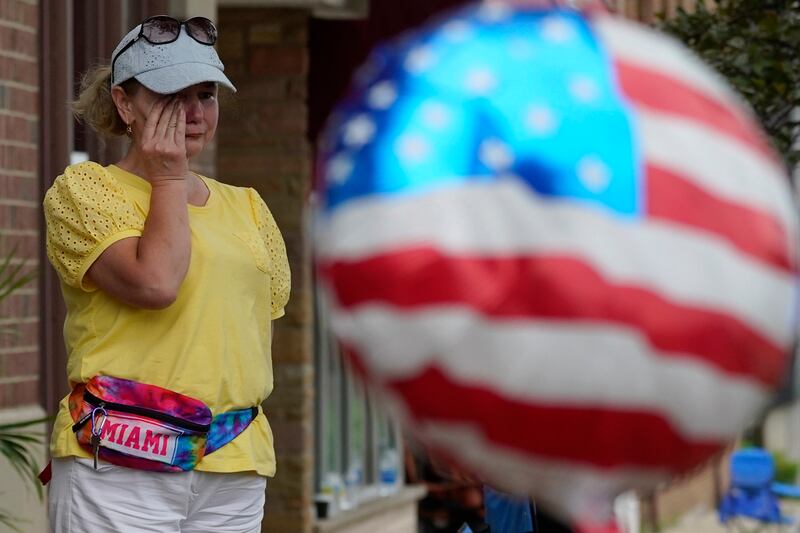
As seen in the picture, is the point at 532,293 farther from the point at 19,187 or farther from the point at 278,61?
the point at 278,61

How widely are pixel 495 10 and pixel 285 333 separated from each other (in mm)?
6682

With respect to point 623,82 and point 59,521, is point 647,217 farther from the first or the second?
point 59,521

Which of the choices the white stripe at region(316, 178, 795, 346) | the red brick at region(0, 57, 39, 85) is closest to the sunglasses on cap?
the red brick at region(0, 57, 39, 85)

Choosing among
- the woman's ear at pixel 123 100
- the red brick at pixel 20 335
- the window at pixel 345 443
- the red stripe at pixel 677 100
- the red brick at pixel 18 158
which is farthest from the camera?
the window at pixel 345 443

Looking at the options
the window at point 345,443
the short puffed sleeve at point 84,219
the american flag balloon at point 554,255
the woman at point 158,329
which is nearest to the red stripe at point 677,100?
the american flag balloon at point 554,255

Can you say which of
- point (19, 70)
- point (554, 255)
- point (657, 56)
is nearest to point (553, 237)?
point (554, 255)

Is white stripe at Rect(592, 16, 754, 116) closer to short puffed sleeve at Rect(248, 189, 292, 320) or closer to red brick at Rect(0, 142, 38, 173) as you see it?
short puffed sleeve at Rect(248, 189, 292, 320)

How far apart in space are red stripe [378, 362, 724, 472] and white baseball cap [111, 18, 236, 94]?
1.92 meters

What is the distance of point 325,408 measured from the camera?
885cm

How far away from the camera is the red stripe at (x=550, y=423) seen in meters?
1.54

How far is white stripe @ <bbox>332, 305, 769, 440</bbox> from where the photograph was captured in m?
1.50

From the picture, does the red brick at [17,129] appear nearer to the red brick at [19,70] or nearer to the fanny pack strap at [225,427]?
the red brick at [19,70]

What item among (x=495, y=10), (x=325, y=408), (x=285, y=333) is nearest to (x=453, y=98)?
(x=495, y=10)

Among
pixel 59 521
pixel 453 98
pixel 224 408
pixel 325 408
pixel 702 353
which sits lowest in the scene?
pixel 325 408
